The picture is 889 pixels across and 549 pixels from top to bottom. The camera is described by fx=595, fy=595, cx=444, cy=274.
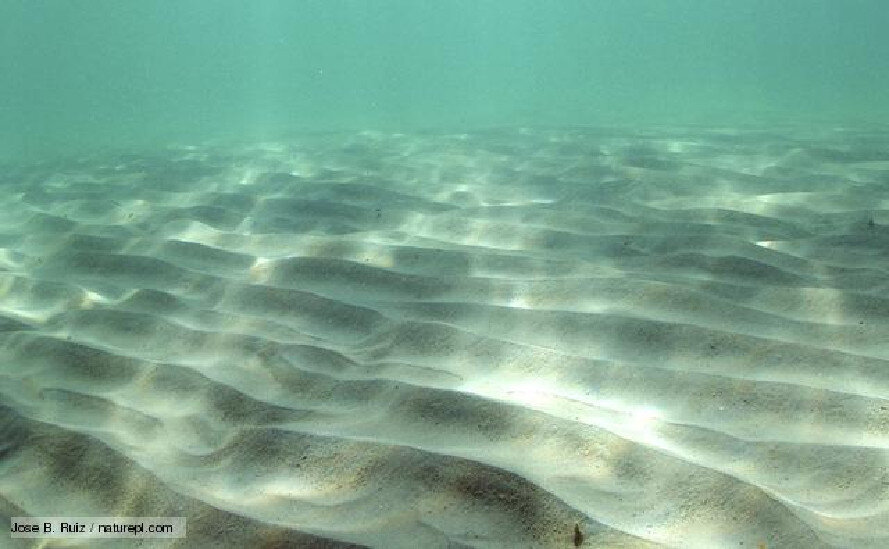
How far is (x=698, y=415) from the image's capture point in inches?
87.7

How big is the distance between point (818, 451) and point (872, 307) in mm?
1263

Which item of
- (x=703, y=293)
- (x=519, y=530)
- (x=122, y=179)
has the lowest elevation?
(x=122, y=179)

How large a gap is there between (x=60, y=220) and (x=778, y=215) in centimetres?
629

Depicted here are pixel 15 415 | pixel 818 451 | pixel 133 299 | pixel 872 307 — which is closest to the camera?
pixel 818 451

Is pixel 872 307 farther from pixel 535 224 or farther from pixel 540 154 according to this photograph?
pixel 540 154

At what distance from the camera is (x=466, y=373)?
8.43 feet

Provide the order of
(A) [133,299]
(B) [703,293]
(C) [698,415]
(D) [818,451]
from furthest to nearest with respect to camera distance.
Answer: (A) [133,299] < (B) [703,293] < (C) [698,415] < (D) [818,451]

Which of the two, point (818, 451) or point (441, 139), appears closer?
point (818, 451)

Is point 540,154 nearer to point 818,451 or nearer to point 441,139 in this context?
point 441,139

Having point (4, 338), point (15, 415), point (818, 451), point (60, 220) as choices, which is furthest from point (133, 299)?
point (818, 451)

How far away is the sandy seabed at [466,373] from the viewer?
5.93 feet

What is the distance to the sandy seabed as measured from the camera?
71.1 inches

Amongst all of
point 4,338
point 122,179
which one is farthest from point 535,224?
point 122,179

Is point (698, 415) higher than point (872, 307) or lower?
lower
